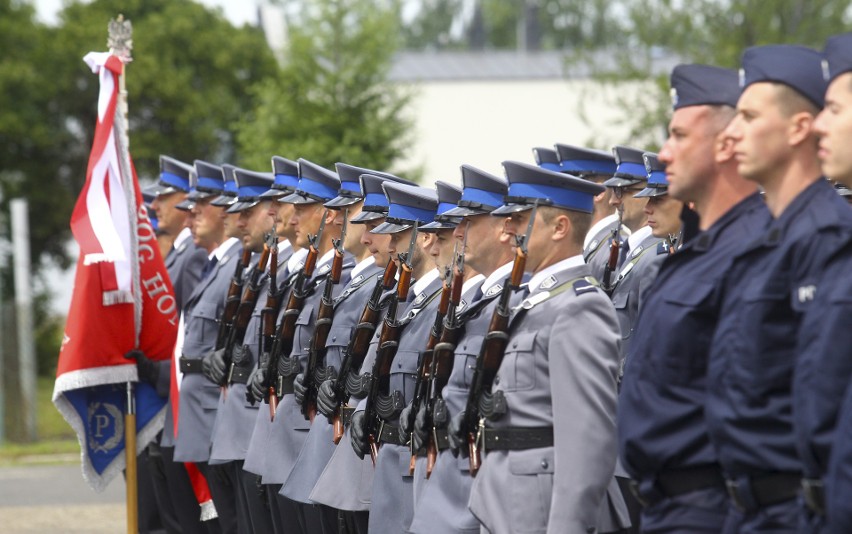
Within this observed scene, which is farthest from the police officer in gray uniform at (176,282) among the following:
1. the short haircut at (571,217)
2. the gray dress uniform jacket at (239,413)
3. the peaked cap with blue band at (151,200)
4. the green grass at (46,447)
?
the green grass at (46,447)

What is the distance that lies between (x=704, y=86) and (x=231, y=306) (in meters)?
4.56

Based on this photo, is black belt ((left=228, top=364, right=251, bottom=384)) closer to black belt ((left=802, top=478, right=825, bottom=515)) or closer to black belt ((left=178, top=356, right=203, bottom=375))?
black belt ((left=178, top=356, right=203, bottom=375))

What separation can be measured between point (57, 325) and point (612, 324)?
21189 mm

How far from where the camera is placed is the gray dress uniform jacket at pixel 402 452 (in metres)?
5.62

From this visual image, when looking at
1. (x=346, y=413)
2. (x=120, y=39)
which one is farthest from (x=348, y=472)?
(x=120, y=39)

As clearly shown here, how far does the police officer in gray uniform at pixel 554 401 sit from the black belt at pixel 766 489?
3.58 ft

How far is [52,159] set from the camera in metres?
27.0

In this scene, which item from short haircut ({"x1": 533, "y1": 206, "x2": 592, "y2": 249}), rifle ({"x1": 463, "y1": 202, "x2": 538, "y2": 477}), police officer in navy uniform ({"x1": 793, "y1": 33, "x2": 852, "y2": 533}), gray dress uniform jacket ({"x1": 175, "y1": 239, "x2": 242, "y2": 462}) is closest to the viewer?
police officer in navy uniform ({"x1": 793, "y1": 33, "x2": 852, "y2": 533})

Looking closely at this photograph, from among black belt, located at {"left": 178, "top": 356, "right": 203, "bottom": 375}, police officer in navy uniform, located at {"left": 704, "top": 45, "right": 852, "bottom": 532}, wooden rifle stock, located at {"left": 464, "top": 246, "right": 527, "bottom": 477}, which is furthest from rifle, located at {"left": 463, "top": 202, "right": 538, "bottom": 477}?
black belt, located at {"left": 178, "top": 356, "right": 203, "bottom": 375}

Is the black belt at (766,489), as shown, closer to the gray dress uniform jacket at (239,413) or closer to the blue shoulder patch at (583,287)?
the blue shoulder patch at (583,287)

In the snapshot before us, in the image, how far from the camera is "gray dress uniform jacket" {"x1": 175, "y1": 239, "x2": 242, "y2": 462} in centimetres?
802

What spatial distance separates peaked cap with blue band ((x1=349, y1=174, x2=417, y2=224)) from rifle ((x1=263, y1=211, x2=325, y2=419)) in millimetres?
418

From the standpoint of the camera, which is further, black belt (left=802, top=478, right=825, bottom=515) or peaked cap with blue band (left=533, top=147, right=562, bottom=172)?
peaked cap with blue band (left=533, top=147, right=562, bottom=172)

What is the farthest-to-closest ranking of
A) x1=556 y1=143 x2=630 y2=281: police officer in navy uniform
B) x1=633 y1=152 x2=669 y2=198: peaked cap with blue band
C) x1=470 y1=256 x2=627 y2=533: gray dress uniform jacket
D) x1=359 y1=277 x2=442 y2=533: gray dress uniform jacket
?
x1=556 y1=143 x2=630 y2=281: police officer in navy uniform, x1=633 y1=152 x2=669 y2=198: peaked cap with blue band, x1=359 y1=277 x2=442 y2=533: gray dress uniform jacket, x1=470 y1=256 x2=627 y2=533: gray dress uniform jacket
